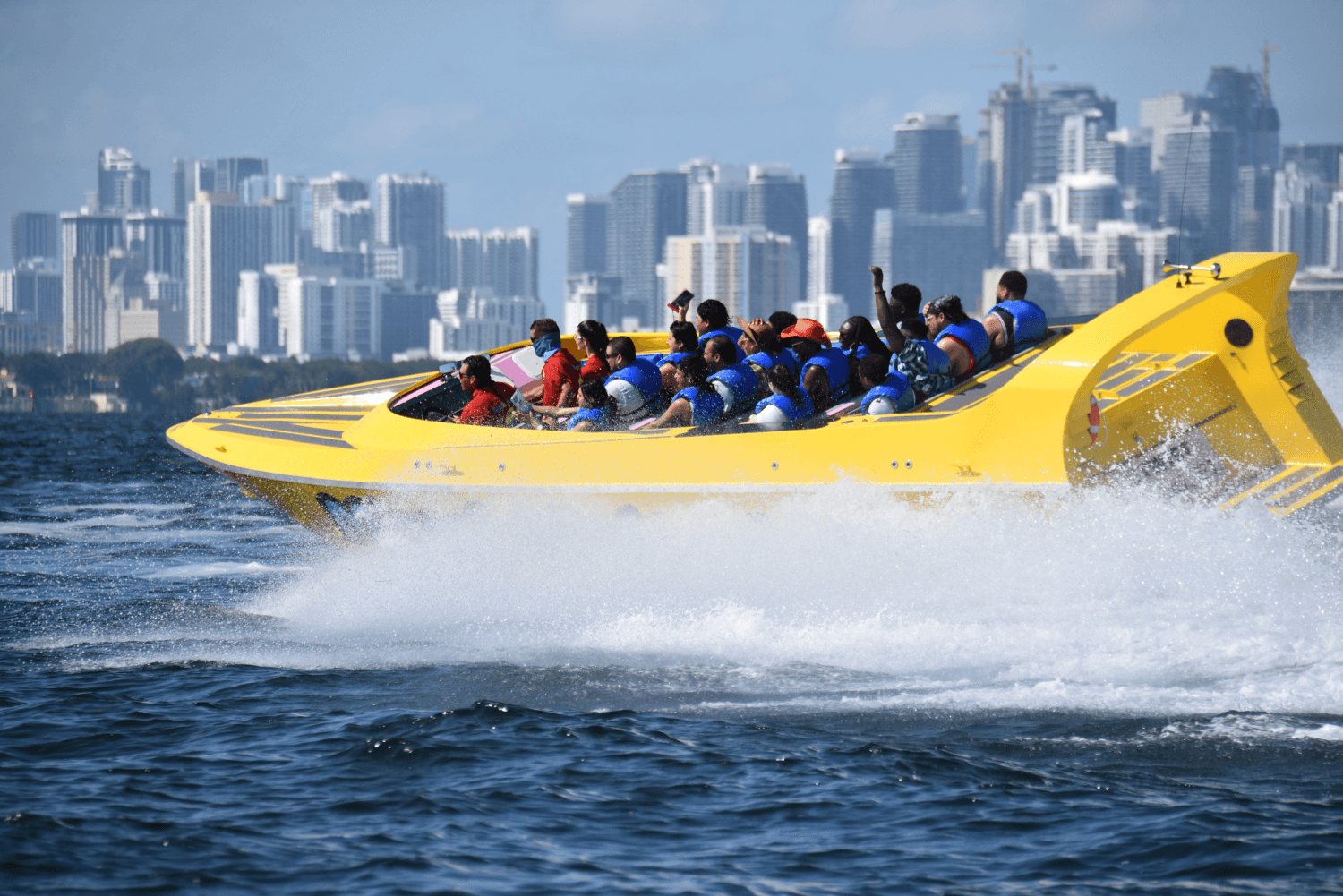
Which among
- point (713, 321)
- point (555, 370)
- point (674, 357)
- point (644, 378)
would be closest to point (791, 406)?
point (674, 357)

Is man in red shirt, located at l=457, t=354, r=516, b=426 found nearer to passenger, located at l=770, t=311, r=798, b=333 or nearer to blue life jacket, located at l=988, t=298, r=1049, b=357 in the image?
passenger, located at l=770, t=311, r=798, b=333

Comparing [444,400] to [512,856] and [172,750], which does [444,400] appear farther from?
[512,856]

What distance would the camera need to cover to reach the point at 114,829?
15.5 feet

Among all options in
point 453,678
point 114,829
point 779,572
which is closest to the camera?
point 114,829

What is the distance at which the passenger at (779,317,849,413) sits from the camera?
7.49 meters

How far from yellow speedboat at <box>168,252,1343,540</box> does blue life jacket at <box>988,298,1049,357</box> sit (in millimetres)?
361

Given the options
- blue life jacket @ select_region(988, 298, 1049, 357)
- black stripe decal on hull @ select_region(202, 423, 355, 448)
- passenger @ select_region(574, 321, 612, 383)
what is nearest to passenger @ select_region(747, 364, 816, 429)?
passenger @ select_region(574, 321, 612, 383)

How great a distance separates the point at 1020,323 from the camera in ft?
26.1

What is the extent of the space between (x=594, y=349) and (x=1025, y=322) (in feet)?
7.90

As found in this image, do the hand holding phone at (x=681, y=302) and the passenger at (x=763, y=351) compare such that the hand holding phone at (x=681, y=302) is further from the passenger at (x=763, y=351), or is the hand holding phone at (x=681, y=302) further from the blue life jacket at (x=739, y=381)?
the blue life jacket at (x=739, y=381)

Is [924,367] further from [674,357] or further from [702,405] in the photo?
[674,357]

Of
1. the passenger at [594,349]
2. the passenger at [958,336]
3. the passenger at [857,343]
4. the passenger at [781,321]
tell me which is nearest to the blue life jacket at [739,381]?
the passenger at [857,343]

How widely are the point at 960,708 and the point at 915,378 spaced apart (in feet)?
7.04

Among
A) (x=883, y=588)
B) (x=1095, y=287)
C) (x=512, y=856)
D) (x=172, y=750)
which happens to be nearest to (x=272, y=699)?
(x=172, y=750)
